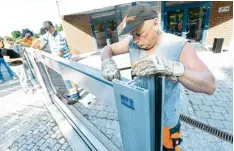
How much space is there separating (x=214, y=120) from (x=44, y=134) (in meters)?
3.41

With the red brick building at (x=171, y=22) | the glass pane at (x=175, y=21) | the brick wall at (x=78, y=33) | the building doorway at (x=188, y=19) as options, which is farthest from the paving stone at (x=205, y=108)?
the brick wall at (x=78, y=33)

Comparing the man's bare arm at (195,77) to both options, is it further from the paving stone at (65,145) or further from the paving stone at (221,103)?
the paving stone at (221,103)

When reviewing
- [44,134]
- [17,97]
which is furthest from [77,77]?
[17,97]

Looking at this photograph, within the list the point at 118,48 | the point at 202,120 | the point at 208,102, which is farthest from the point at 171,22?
the point at 118,48

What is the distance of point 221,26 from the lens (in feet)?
28.3

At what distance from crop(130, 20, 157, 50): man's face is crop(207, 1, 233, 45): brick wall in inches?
369

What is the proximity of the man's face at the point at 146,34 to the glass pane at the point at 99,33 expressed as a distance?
38.3ft

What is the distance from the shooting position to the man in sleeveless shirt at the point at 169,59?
0.97 m

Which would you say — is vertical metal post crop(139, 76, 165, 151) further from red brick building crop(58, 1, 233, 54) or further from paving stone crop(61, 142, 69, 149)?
red brick building crop(58, 1, 233, 54)

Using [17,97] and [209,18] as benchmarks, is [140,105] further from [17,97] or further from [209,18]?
[209,18]

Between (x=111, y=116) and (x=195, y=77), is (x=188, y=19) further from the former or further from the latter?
(x=195, y=77)

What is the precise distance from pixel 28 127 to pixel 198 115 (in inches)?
146

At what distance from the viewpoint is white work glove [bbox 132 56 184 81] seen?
2.43 ft

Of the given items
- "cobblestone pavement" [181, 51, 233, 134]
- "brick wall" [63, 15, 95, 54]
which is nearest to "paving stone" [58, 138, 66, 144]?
"cobblestone pavement" [181, 51, 233, 134]
